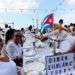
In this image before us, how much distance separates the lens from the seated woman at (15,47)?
4887 millimetres

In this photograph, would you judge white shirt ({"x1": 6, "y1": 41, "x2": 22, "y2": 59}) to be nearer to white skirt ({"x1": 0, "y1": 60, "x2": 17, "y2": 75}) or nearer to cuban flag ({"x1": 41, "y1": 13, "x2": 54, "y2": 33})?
white skirt ({"x1": 0, "y1": 60, "x2": 17, "y2": 75})

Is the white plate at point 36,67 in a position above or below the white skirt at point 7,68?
below

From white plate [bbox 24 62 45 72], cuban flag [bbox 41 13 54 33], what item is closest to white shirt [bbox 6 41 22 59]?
white plate [bbox 24 62 45 72]

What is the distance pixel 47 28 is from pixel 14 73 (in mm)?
7210

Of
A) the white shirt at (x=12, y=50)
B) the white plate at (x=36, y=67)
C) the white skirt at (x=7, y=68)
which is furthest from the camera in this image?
the white shirt at (x=12, y=50)

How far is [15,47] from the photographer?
4.92m

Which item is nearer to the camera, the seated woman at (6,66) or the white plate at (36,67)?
the seated woman at (6,66)

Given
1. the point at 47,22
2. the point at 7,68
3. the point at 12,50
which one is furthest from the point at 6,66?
the point at 47,22

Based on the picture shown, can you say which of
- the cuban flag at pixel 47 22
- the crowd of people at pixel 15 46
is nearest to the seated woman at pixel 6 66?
the crowd of people at pixel 15 46

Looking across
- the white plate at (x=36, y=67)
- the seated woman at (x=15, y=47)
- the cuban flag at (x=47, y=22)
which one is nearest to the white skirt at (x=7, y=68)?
the white plate at (x=36, y=67)

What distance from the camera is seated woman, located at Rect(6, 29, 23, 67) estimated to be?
192 inches

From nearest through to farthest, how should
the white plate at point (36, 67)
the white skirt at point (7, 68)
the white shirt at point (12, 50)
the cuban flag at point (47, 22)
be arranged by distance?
the white skirt at point (7, 68) → the white plate at point (36, 67) → the white shirt at point (12, 50) → the cuban flag at point (47, 22)

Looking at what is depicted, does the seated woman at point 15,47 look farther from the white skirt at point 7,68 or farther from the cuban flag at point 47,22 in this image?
the cuban flag at point 47,22

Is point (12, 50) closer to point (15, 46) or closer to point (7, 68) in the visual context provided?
point (15, 46)
